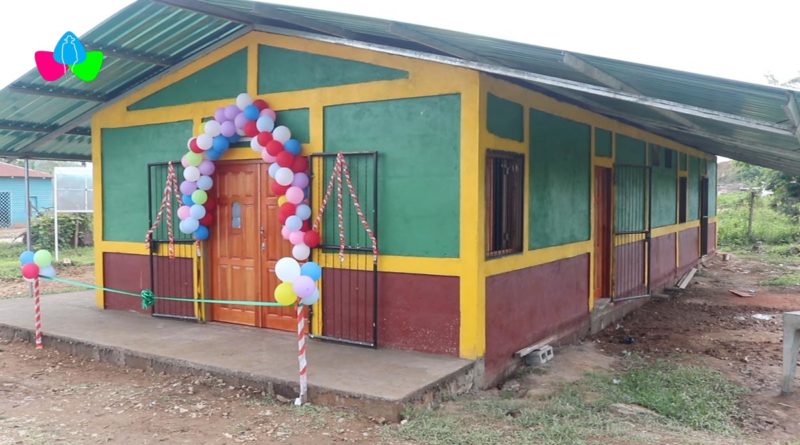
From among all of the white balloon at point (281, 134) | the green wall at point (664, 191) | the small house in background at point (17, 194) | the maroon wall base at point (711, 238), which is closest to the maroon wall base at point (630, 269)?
the green wall at point (664, 191)

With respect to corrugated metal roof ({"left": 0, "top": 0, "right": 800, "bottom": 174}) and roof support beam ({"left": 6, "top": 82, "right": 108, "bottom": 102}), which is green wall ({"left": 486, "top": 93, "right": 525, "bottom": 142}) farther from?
roof support beam ({"left": 6, "top": 82, "right": 108, "bottom": 102})

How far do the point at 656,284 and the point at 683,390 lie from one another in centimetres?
620

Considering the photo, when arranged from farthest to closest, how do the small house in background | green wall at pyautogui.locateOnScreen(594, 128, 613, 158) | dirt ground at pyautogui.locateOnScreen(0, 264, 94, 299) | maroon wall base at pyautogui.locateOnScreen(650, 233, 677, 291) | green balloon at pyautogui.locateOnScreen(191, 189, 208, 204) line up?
the small house in background, dirt ground at pyautogui.locateOnScreen(0, 264, 94, 299), maroon wall base at pyautogui.locateOnScreen(650, 233, 677, 291), green wall at pyautogui.locateOnScreen(594, 128, 613, 158), green balloon at pyautogui.locateOnScreen(191, 189, 208, 204)

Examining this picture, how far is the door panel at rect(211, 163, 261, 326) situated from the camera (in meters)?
7.47

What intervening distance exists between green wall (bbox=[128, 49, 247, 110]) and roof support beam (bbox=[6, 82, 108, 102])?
2.88 feet

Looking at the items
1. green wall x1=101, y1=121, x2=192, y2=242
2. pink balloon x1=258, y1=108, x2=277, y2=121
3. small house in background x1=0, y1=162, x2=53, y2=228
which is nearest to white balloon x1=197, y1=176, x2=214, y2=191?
green wall x1=101, y1=121, x2=192, y2=242

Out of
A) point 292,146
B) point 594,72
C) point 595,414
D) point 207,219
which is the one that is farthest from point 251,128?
point 595,414

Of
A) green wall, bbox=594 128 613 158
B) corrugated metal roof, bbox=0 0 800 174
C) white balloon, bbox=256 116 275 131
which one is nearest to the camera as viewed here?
corrugated metal roof, bbox=0 0 800 174

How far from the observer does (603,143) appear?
905 centimetres

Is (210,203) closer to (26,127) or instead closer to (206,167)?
(206,167)

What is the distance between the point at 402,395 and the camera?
4941 millimetres

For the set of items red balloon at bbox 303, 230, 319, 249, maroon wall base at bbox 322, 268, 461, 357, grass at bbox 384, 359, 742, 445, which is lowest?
grass at bbox 384, 359, 742, 445

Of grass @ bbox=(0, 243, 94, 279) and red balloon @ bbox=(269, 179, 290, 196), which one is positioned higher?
red balloon @ bbox=(269, 179, 290, 196)

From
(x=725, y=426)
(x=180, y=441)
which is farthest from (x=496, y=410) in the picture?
(x=180, y=441)
